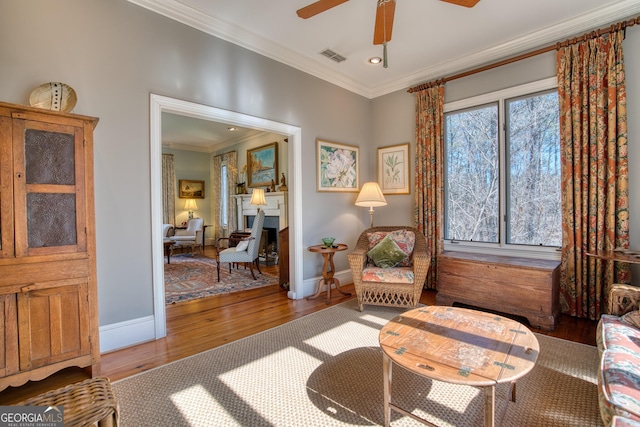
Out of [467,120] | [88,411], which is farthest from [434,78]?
[88,411]

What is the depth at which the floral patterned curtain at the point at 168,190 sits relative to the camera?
26.6ft

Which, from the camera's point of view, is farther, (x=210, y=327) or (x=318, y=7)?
(x=210, y=327)

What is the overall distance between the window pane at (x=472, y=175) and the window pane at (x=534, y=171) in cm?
17

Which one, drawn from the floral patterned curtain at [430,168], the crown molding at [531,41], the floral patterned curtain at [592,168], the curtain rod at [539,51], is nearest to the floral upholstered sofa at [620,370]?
the floral patterned curtain at [592,168]

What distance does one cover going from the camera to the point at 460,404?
1.73m

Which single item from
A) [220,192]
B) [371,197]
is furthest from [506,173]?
[220,192]

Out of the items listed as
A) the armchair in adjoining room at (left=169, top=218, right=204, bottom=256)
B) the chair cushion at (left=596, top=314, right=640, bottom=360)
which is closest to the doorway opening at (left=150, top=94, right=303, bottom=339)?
the chair cushion at (left=596, top=314, right=640, bottom=360)

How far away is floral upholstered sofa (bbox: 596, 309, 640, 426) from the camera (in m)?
1.19

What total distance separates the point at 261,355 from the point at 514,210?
10.5 ft

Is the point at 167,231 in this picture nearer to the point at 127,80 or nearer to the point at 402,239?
the point at 127,80

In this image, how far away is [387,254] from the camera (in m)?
3.48

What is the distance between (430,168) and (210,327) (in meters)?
3.28

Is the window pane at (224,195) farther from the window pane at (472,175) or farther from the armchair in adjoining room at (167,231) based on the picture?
the window pane at (472,175)

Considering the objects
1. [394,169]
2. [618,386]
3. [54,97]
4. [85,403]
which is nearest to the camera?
[85,403]
